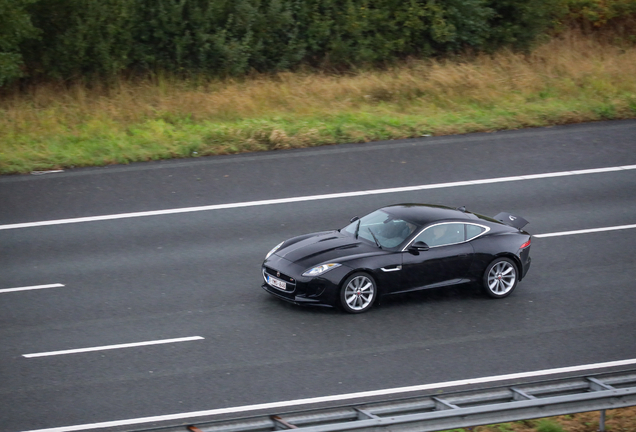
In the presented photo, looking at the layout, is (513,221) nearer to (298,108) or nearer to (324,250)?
(324,250)

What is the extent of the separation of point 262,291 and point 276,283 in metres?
0.71

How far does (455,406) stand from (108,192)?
10508mm

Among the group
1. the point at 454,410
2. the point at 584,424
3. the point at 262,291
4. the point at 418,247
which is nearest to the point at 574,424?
the point at 584,424

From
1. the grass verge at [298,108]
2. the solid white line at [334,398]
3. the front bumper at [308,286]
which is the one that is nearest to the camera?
the solid white line at [334,398]

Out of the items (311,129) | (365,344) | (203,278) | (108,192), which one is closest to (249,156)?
(311,129)

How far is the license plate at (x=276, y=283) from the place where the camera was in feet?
37.6

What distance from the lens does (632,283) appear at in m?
12.7

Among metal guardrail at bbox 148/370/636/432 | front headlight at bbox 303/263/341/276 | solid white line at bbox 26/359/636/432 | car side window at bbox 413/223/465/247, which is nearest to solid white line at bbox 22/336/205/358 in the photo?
front headlight at bbox 303/263/341/276

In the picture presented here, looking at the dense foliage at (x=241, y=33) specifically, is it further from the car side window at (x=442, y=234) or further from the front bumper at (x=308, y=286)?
the car side window at (x=442, y=234)

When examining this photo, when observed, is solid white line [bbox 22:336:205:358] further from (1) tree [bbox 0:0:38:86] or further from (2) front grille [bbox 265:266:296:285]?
(1) tree [bbox 0:0:38:86]

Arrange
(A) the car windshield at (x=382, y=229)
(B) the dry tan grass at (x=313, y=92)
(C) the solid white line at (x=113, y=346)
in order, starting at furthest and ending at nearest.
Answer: (B) the dry tan grass at (x=313, y=92), (A) the car windshield at (x=382, y=229), (C) the solid white line at (x=113, y=346)

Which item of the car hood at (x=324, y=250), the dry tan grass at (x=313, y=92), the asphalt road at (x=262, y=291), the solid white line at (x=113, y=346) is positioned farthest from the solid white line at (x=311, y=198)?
the solid white line at (x=113, y=346)

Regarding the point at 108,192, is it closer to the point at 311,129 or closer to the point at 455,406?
the point at 311,129

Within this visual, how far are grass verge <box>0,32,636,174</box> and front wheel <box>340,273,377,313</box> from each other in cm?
805
